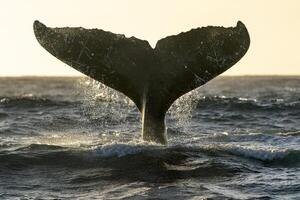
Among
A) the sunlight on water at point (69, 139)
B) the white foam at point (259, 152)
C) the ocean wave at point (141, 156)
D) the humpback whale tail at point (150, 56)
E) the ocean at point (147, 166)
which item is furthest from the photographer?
the sunlight on water at point (69, 139)

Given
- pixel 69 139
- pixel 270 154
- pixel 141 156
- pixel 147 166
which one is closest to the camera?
pixel 147 166

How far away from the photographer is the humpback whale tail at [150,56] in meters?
10.4

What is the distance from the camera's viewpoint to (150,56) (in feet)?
35.4

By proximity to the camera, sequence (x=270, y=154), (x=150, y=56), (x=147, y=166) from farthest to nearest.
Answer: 1. (x=270, y=154)
2. (x=147, y=166)
3. (x=150, y=56)

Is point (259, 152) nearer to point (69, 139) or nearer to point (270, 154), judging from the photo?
point (270, 154)

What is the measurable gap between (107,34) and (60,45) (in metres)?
0.72

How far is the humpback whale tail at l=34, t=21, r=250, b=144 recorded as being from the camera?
1043cm

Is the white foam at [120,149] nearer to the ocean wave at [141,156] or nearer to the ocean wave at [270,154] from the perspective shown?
the ocean wave at [141,156]

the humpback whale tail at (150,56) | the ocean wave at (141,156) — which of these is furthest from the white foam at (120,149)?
the humpback whale tail at (150,56)

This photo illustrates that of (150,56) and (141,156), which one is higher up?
(150,56)

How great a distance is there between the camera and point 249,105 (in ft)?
102

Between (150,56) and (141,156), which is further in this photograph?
→ (141,156)

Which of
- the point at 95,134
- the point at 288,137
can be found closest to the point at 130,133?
the point at 95,134

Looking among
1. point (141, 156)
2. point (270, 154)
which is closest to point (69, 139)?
point (141, 156)
